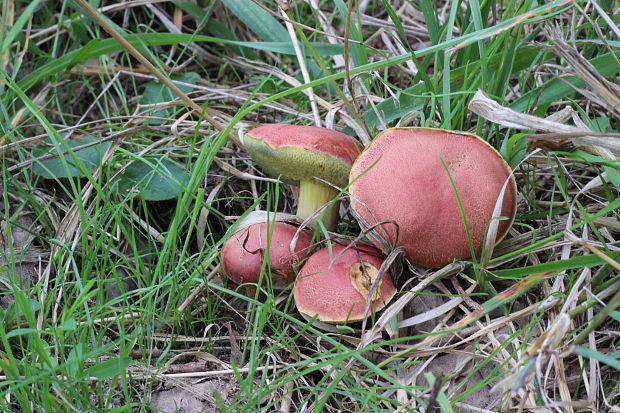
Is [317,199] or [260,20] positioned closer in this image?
[317,199]

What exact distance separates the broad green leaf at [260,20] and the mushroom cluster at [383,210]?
0.88 metres

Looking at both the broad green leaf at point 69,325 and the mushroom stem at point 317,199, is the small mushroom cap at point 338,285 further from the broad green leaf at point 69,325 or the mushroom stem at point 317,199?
the broad green leaf at point 69,325

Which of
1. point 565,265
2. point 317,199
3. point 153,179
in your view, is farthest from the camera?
point 153,179

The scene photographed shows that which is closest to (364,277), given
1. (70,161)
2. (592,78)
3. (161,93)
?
(592,78)

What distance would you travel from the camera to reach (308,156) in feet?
5.52

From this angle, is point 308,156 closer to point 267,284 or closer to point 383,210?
point 383,210

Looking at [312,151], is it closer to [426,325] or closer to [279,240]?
[279,240]

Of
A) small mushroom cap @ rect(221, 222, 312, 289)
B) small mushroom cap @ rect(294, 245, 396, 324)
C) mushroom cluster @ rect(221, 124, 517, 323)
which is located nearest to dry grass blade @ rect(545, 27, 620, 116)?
mushroom cluster @ rect(221, 124, 517, 323)

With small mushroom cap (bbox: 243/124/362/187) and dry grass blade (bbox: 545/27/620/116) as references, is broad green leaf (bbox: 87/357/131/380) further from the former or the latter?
dry grass blade (bbox: 545/27/620/116)

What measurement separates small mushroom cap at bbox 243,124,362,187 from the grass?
11 centimetres

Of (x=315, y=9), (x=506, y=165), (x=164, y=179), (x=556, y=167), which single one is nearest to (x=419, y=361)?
(x=506, y=165)

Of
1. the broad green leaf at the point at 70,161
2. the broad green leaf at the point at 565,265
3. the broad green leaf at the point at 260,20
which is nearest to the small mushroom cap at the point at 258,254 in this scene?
the broad green leaf at the point at 565,265

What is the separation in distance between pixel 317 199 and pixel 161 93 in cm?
99

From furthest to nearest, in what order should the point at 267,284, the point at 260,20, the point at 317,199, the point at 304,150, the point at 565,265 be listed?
the point at 260,20 → the point at 317,199 → the point at 267,284 → the point at 304,150 → the point at 565,265
